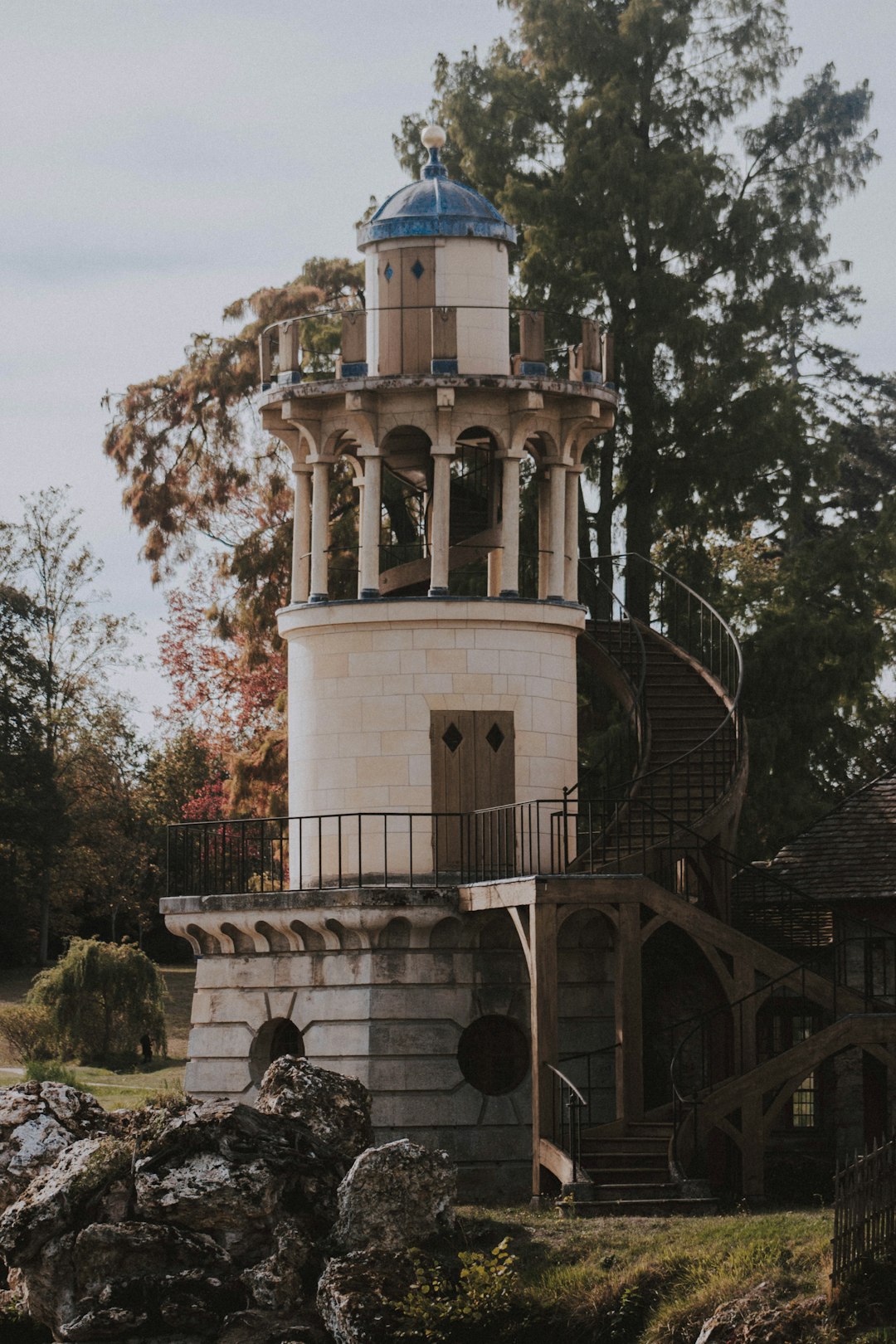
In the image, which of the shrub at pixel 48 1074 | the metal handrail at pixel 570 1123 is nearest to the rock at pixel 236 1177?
the metal handrail at pixel 570 1123

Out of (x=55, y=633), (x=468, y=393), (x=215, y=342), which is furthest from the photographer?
(x=55, y=633)

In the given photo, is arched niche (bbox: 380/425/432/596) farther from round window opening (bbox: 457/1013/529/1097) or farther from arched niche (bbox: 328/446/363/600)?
round window opening (bbox: 457/1013/529/1097)

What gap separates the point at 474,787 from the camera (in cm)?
2983

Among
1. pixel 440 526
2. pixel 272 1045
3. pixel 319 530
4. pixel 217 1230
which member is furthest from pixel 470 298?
pixel 217 1230

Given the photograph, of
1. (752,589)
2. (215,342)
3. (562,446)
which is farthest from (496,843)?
(215,342)

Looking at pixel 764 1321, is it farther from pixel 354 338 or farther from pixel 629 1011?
pixel 354 338

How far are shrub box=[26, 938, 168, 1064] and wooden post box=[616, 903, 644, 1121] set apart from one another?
19991 mm

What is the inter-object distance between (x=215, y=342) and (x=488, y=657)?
16.0m

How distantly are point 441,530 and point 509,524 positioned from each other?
0.90m

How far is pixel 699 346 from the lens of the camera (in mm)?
39750

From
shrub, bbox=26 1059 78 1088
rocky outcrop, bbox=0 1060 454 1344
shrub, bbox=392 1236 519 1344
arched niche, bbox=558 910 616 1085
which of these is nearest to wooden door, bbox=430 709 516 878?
arched niche, bbox=558 910 616 1085

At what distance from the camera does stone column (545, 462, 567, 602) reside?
103 ft

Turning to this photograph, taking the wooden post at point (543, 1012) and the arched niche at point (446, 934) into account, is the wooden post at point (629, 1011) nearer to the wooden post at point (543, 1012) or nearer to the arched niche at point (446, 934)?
the wooden post at point (543, 1012)

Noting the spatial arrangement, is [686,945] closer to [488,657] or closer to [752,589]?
[488,657]
